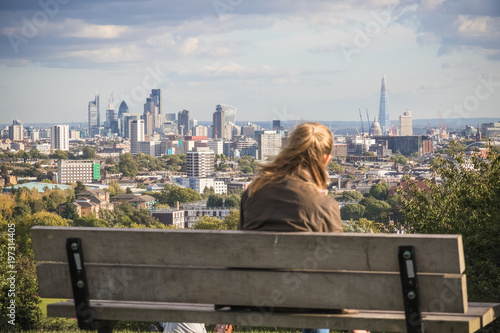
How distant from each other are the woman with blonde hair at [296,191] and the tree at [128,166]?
90992 millimetres

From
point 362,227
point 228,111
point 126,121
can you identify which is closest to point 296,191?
point 362,227

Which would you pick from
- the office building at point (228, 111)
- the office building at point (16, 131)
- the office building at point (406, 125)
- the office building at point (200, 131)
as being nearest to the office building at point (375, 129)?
the office building at point (406, 125)

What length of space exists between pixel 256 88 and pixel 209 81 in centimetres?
1246

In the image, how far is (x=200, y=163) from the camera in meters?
91.4

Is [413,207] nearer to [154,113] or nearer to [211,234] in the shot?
[211,234]

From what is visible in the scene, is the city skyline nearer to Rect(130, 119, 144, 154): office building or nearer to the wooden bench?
Rect(130, 119, 144, 154): office building

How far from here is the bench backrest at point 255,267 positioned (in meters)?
1.79

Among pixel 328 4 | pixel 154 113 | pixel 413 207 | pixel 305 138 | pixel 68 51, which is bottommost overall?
pixel 413 207

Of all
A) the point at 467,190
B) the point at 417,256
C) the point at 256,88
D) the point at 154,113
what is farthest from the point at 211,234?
the point at 154,113

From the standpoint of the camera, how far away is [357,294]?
1846 millimetres

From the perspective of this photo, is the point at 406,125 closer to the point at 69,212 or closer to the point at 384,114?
the point at 384,114

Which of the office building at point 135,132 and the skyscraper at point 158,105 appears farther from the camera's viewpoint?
the skyscraper at point 158,105

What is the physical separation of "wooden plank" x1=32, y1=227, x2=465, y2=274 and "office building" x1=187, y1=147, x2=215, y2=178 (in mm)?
87589

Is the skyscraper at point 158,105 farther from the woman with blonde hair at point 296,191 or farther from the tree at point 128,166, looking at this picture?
the woman with blonde hair at point 296,191
